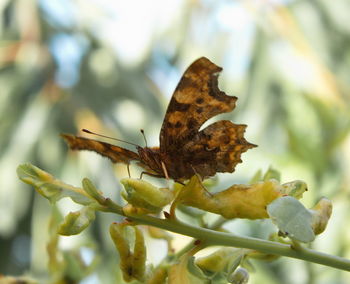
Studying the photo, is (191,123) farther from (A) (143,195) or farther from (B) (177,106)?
(A) (143,195)

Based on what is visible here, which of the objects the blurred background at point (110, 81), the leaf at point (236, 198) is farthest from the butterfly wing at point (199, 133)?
the blurred background at point (110, 81)

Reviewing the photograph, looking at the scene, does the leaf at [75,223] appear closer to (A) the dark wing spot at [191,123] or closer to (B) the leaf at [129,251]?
(B) the leaf at [129,251]

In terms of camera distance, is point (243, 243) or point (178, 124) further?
point (178, 124)

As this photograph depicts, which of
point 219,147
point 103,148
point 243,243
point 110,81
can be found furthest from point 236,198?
point 110,81

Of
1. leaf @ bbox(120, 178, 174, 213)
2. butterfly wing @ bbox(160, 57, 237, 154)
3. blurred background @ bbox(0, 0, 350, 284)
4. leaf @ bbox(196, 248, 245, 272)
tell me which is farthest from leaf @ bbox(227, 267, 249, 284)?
blurred background @ bbox(0, 0, 350, 284)

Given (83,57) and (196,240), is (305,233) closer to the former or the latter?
(196,240)

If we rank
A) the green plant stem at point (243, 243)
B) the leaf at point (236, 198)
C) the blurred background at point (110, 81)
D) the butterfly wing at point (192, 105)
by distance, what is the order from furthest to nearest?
Result: the blurred background at point (110, 81), the butterfly wing at point (192, 105), the leaf at point (236, 198), the green plant stem at point (243, 243)
